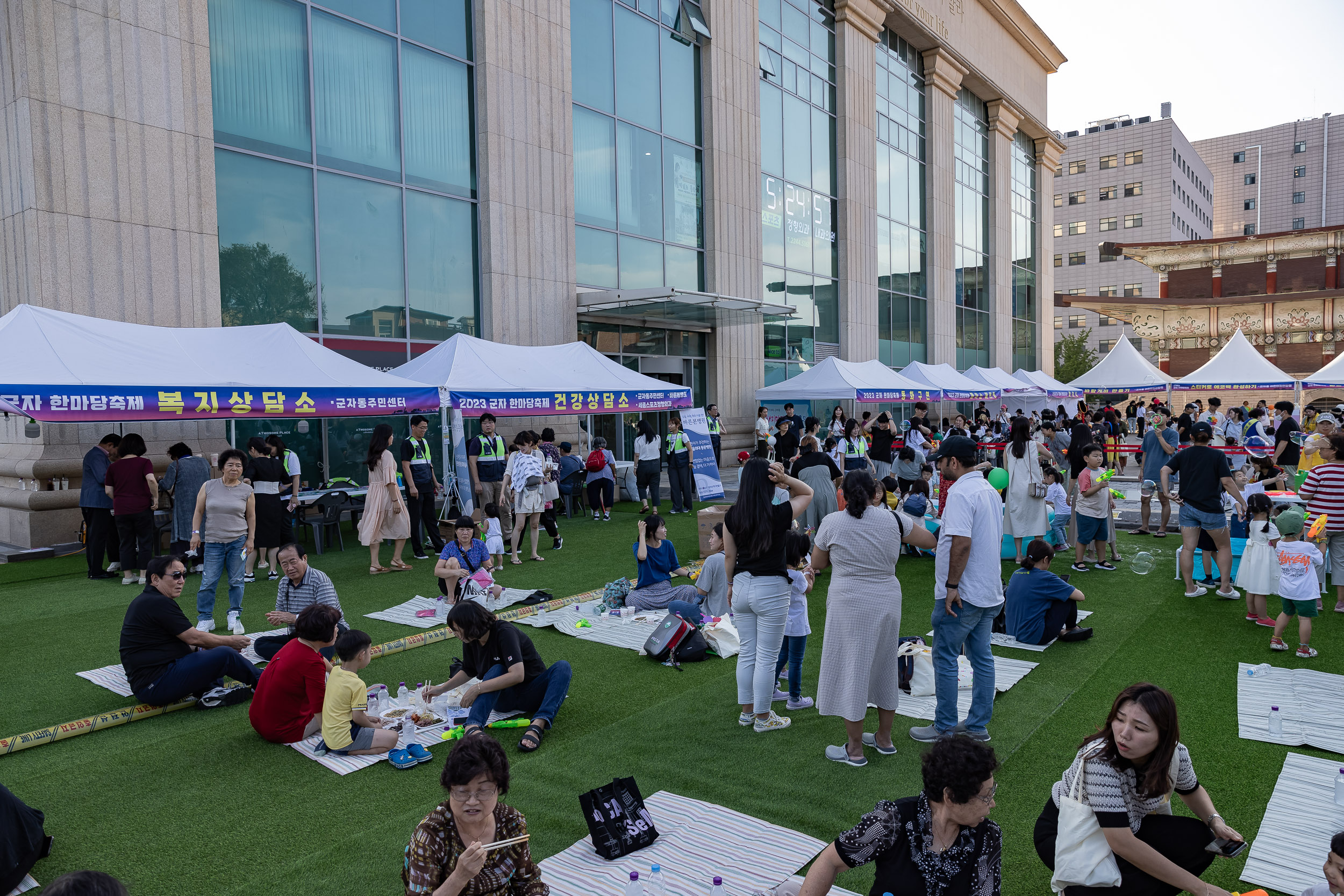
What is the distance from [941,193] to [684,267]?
1563 centimetres

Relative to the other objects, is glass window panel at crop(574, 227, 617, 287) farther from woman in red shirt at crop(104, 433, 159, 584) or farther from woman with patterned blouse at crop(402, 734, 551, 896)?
woman with patterned blouse at crop(402, 734, 551, 896)

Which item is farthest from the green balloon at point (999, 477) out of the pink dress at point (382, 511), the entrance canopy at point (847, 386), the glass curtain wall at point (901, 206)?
the glass curtain wall at point (901, 206)

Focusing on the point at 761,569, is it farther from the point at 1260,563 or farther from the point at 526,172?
the point at 526,172

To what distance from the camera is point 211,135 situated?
12.6 m

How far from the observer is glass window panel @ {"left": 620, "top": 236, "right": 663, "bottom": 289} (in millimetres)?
19750

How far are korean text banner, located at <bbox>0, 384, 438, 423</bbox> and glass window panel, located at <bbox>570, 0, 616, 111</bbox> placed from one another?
9.90 m

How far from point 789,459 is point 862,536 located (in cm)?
1125

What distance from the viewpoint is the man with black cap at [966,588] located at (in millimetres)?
5129

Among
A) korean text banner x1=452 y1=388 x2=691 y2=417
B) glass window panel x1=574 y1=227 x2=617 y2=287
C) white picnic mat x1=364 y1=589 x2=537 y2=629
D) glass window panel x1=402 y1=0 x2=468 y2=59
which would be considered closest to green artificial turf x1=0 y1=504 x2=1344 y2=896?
white picnic mat x1=364 y1=589 x2=537 y2=629

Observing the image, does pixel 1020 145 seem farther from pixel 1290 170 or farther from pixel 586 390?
pixel 1290 170

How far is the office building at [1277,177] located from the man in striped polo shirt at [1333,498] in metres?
87.5

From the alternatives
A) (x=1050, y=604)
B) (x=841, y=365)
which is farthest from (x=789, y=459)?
(x=1050, y=604)

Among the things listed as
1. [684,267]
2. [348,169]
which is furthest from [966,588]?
[684,267]

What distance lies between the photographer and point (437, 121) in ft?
52.9
